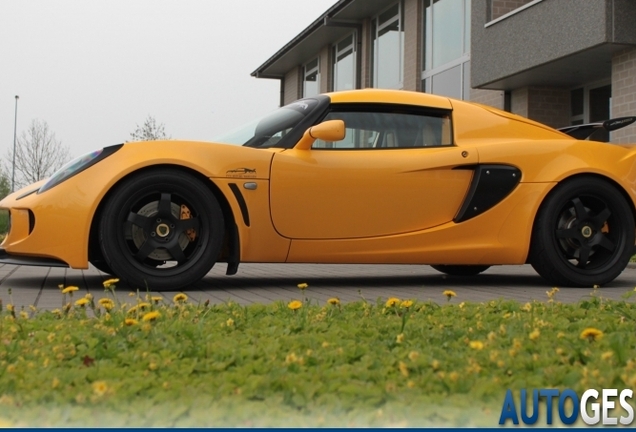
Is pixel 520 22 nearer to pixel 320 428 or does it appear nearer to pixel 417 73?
pixel 417 73

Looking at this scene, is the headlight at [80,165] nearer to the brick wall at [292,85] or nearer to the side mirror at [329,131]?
the side mirror at [329,131]

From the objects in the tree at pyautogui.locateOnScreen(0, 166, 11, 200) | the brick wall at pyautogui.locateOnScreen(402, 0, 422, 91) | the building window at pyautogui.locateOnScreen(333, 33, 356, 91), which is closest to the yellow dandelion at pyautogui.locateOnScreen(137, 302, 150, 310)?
the brick wall at pyautogui.locateOnScreen(402, 0, 422, 91)

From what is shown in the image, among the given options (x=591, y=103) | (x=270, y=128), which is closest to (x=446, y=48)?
(x=591, y=103)

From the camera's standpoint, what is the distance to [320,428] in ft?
7.16

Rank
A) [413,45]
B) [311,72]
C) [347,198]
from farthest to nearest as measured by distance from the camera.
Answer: [311,72]
[413,45]
[347,198]

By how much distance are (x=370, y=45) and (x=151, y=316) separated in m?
22.6

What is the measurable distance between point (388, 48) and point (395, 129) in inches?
712

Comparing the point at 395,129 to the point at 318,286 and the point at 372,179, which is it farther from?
the point at 318,286

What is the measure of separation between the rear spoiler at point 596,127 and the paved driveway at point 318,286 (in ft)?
3.81

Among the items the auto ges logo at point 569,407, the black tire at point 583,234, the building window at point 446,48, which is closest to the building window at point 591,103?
the building window at point 446,48

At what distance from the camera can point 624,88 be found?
13.7 meters

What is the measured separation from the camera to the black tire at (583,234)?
6.30 meters

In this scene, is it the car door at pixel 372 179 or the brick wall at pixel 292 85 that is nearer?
the car door at pixel 372 179

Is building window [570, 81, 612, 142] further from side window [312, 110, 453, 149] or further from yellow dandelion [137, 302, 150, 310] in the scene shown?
yellow dandelion [137, 302, 150, 310]
